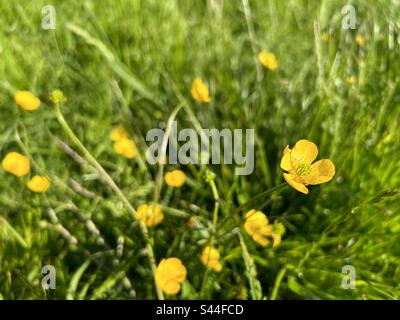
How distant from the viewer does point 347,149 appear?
94 centimetres

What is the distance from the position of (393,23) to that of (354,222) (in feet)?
1.25

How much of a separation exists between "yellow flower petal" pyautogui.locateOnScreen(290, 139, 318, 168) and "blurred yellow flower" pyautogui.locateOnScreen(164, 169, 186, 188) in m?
0.34

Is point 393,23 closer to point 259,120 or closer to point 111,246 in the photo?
point 259,120

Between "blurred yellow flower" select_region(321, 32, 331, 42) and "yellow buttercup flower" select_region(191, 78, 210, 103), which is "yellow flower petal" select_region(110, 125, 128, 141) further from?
"blurred yellow flower" select_region(321, 32, 331, 42)

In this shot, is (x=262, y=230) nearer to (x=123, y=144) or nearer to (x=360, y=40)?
(x=123, y=144)

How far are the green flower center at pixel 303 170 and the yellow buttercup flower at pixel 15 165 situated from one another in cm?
51

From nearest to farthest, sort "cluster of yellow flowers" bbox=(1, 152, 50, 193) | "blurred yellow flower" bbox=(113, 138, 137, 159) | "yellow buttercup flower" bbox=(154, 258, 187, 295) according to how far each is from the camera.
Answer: "yellow buttercup flower" bbox=(154, 258, 187, 295) < "cluster of yellow flowers" bbox=(1, 152, 50, 193) < "blurred yellow flower" bbox=(113, 138, 137, 159)

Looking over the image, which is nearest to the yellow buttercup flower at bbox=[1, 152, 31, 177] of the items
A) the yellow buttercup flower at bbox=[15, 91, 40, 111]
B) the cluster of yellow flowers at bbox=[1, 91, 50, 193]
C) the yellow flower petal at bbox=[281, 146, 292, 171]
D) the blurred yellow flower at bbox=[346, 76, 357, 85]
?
the cluster of yellow flowers at bbox=[1, 91, 50, 193]

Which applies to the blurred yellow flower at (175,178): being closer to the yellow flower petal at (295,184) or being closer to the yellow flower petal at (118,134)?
the yellow flower petal at (118,134)

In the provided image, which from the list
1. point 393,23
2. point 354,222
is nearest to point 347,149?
point 354,222

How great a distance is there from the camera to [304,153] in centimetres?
64

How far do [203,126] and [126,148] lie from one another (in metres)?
0.17

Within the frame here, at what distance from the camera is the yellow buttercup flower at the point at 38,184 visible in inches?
33.9

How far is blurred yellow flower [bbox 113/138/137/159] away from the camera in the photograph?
0.99 m
